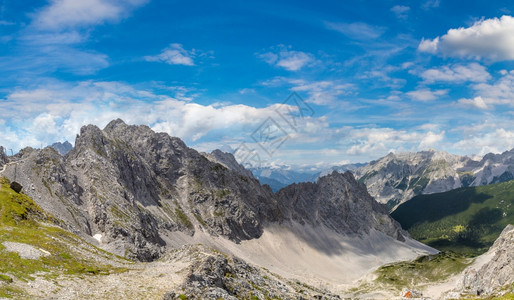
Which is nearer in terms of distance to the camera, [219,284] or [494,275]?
[219,284]

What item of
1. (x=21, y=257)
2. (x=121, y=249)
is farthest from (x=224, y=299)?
(x=121, y=249)

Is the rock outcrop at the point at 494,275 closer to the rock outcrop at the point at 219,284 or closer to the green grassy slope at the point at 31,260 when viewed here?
the rock outcrop at the point at 219,284

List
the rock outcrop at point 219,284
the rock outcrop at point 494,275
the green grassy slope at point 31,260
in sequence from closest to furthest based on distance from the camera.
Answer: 1. the green grassy slope at point 31,260
2. the rock outcrop at point 219,284
3. the rock outcrop at point 494,275

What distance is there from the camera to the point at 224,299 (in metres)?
50.5

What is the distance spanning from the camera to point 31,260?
55.8 meters

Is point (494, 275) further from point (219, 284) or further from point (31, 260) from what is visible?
point (31, 260)

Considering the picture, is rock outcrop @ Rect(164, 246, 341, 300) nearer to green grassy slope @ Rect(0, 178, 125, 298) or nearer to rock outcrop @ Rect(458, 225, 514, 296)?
green grassy slope @ Rect(0, 178, 125, 298)

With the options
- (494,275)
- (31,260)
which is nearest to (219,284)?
(31,260)

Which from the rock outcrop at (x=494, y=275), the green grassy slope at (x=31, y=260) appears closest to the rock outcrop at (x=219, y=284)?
the green grassy slope at (x=31, y=260)

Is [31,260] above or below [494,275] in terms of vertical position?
above

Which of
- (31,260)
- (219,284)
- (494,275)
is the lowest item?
(494,275)

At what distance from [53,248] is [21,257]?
10.5 m

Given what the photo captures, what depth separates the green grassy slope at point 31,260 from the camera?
47.3 m

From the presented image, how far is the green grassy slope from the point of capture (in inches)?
1864
